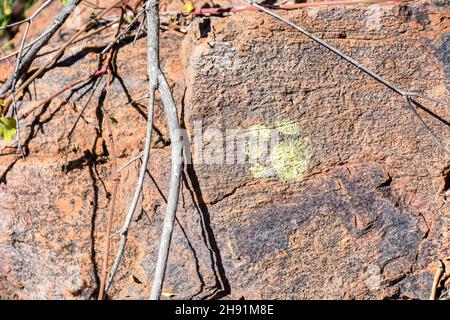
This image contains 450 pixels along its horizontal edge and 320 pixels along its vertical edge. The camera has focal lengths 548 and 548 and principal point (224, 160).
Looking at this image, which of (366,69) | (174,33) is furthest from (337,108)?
(174,33)

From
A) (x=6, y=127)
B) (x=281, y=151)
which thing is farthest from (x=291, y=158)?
(x=6, y=127)

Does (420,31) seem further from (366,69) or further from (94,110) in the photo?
(94,110)

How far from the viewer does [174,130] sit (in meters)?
2.05

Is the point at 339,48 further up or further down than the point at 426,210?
further up

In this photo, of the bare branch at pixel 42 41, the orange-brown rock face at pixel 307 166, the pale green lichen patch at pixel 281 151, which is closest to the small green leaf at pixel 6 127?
the bare branch at pixel 42 41

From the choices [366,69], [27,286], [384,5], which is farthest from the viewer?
[27,286]

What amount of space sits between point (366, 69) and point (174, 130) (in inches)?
31.7

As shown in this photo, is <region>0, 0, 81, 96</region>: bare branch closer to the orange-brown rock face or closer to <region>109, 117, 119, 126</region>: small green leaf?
<region>109, 117, 119, 126</region>: small green leaf

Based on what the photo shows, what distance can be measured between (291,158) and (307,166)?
75 millimetres

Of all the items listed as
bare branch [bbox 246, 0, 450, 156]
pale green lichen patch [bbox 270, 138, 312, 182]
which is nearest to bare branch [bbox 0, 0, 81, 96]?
bare branch [bbox 246, 0, 450, 156]

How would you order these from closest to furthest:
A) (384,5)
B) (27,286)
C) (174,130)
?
(174,130), (384,5), (27,286)

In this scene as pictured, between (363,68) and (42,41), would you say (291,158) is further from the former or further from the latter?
(42,41)

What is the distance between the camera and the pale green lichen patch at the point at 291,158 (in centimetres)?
225

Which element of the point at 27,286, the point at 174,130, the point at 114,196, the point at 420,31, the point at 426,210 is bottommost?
the point at 27,286
